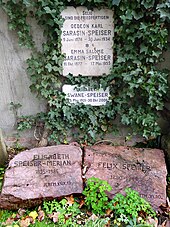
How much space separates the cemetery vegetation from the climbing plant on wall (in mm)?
798

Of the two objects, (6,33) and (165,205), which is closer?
(165,205)

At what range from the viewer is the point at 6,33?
312 centimetres

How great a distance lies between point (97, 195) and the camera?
281 cm

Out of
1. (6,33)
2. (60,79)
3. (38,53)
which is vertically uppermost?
(6,33)

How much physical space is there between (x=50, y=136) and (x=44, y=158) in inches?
14.6

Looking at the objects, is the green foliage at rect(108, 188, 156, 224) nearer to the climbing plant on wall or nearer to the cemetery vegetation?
the cemetery vegetation

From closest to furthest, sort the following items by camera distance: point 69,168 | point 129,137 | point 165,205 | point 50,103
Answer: point 165,205
point 69,168
point 50,103
point 129,137

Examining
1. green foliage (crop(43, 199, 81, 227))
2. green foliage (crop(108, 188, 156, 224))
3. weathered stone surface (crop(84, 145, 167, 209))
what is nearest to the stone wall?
weathered stone surface (crop(84, 145, 167, 209))

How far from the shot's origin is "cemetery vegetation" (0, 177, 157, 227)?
8.71 feet

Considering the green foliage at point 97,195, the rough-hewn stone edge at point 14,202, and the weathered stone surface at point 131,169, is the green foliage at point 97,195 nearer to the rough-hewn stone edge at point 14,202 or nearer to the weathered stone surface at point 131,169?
the weathered stone surface at point 131,169

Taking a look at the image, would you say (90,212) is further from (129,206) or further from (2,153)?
(2,153)

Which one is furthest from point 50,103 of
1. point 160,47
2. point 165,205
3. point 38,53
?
point 165,205

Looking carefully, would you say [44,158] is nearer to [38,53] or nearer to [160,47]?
[38,53]

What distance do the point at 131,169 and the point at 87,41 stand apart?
1370 millimetres
